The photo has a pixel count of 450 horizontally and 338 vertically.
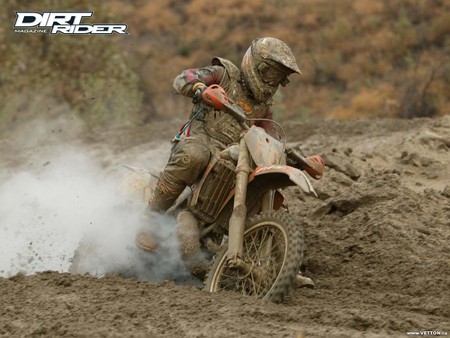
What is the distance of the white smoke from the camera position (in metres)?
7.43

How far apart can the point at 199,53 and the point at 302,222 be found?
24.3 metres

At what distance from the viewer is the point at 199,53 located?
32344 millimetres

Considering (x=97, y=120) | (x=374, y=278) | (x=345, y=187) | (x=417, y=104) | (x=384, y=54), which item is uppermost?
(x=384, y=54)

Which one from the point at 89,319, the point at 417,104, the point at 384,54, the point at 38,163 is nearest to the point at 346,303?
the point at 89,319

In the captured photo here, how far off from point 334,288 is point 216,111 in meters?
1.78

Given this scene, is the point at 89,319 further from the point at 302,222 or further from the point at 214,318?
the point at 302,222

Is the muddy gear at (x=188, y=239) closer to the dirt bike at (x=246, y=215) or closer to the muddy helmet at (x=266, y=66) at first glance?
the dirt bike at (x=246, y=215)

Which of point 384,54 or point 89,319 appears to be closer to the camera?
point 89,319

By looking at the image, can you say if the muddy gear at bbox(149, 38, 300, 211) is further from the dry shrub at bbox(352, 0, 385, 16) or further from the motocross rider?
the dry shrub at bbox(352, 0, 385, 16)

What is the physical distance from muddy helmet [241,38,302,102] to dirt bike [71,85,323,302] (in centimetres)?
50

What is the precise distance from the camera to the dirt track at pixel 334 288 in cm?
521

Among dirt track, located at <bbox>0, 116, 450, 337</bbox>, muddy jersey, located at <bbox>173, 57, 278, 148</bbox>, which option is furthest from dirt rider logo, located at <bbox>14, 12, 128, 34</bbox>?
muddy jersey, located at <bbox>173, 57, 278, 148</bbox>

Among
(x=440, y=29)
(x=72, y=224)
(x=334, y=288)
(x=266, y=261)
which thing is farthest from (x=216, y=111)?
(x=440, y=29)

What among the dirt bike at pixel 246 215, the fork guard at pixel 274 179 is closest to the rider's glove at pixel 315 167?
the dirt bike at pixel 246 215
